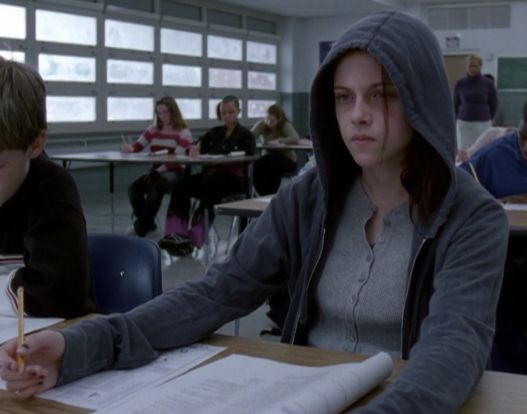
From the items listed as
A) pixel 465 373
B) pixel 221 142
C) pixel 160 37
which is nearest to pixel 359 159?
pixel 465 373

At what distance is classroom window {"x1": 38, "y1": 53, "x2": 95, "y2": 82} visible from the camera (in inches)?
352

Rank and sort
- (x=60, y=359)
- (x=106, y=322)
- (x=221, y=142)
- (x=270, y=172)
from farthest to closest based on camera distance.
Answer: (x=270, y=172)
(x=221, y=142)
(x=106, y=322)
(x=60, y=359)

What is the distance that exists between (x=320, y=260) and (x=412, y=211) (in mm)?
187

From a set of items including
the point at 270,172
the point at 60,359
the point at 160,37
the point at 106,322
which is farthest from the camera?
the point at 160,37

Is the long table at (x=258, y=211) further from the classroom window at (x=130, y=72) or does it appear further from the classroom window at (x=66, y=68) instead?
the classroom window at (x=130, y=72)

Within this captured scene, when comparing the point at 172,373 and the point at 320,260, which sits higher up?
the point at 320,260

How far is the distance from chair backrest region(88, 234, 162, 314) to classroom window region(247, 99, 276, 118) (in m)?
11.5

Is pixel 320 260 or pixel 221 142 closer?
pixel 320 260

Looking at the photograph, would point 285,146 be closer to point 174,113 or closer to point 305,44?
point 174,113

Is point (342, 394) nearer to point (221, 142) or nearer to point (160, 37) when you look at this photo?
point (221, 142)

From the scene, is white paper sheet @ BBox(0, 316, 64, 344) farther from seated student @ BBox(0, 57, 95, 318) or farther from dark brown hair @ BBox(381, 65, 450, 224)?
dark brown hair @ BBox(381, 65, 450, 224)

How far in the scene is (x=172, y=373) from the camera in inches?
44.9

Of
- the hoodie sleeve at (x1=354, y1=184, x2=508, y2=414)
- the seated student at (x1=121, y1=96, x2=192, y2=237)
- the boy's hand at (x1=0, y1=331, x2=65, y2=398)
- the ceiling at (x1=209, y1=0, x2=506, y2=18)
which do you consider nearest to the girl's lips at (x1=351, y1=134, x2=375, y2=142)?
the hoodie sleeve at (x1=354, y1=184, x2=508, y2=414)

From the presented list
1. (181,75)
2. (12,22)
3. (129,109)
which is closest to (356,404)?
(12,22)
